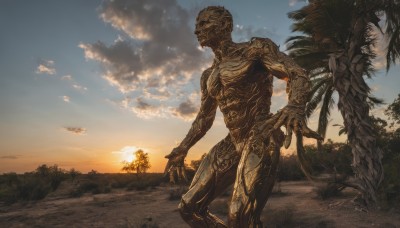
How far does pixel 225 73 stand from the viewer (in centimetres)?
296

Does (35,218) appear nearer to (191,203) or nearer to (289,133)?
(191,203)

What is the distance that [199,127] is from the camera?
3.46 meters

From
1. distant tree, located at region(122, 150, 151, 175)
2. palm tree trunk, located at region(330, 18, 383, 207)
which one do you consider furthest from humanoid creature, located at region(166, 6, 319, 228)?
distant tree, located at region(122, 150, 151, 175)

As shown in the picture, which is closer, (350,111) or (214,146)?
(214,146)

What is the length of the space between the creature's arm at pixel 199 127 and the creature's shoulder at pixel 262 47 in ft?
2.25

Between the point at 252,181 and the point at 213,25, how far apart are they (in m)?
1.28

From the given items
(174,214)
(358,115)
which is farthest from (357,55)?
(174,214)

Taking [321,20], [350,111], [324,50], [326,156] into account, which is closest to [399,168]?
[350,111]

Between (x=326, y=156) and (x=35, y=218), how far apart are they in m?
15.5

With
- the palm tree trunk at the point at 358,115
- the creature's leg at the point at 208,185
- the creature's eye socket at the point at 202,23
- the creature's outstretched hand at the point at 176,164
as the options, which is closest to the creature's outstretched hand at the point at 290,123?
the creature's leg at the point at 208,185

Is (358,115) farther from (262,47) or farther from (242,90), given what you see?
(262,47)

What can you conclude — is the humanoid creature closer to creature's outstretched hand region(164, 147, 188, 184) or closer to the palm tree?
creature's outstretched hand region(164, 147, 188, 184)

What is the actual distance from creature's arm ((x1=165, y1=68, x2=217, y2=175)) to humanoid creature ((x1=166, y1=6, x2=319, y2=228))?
14cm

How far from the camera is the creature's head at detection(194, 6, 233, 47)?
9.84 ft
